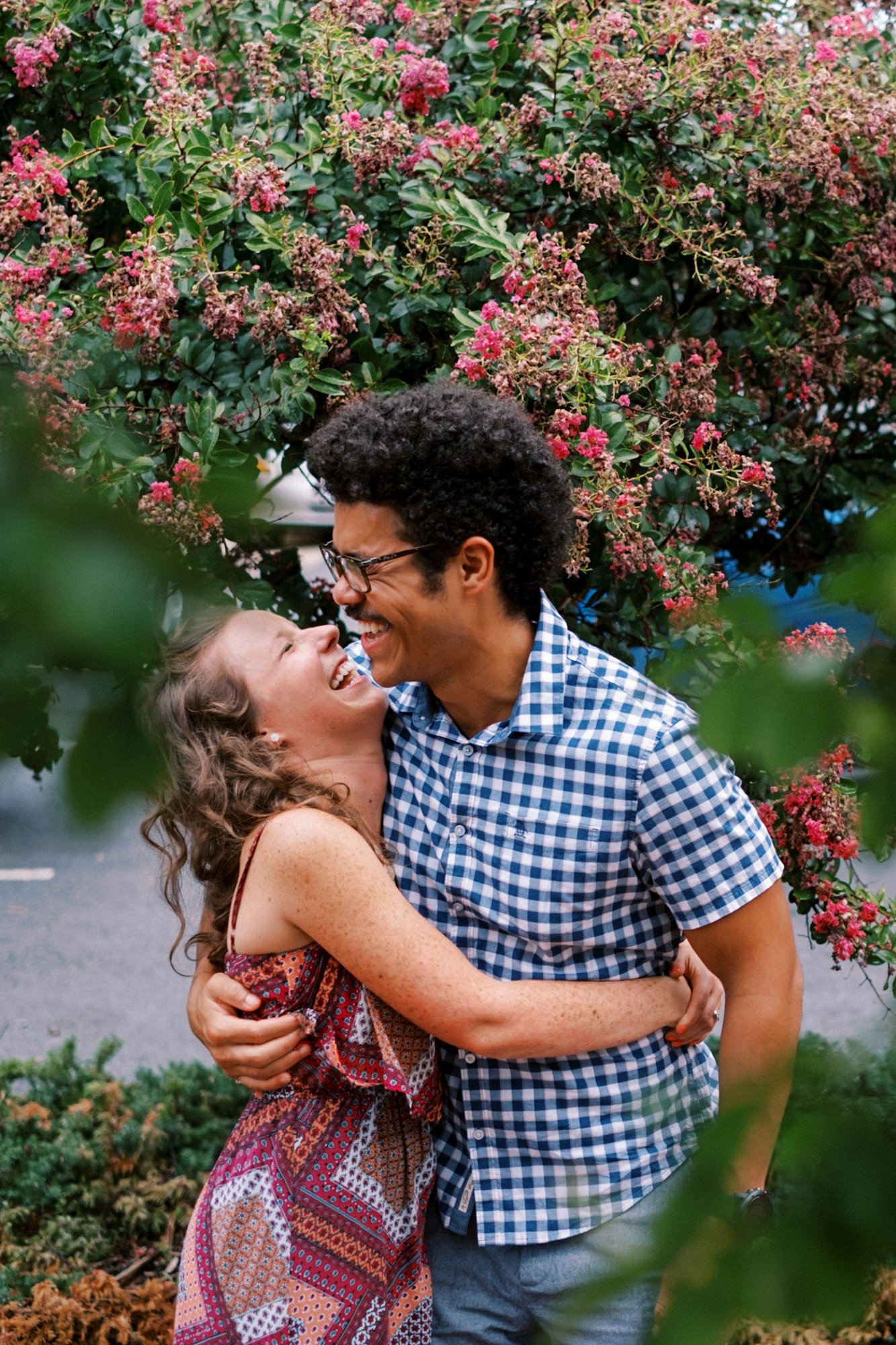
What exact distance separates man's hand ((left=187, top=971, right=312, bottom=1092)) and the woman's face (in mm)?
372

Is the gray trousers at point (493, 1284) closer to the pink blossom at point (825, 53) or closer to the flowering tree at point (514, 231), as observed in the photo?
the flowering tree at point (514, 231)

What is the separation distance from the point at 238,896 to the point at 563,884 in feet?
1.53

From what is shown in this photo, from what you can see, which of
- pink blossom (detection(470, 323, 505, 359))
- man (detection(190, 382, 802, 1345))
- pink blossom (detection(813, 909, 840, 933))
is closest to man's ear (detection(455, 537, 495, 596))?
man (detection(190, 382, 802, 1345))

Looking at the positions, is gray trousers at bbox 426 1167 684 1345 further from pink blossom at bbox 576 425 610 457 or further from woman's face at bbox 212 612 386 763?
pink blossom at bbox 576 425 610 457

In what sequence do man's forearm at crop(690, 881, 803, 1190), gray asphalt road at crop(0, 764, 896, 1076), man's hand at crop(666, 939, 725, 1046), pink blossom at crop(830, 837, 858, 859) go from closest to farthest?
pink blossom at crop(830, 837, 858, 859) < man's forearm at crop(690, 881, 803, 1190) < man's hand at crop(666, 939, 725, 1046) < gray asphalt road at crop(0, 764, 896, 1076)

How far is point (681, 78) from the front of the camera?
8.05 feet

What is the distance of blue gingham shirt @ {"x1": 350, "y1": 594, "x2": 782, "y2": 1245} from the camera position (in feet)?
5.79

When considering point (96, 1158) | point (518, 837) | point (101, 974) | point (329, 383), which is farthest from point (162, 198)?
point (101, 974)

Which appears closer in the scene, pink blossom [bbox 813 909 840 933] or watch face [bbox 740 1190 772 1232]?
watch face [bbox 740 1190 772 1232]

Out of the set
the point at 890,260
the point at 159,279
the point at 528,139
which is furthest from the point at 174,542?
the point at 890,260

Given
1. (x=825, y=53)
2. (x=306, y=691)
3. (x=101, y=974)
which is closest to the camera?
(x=306, y=691)

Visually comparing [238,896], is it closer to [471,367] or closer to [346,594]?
[346,594]

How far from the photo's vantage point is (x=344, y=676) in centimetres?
203

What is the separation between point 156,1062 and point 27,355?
4.42 meters
